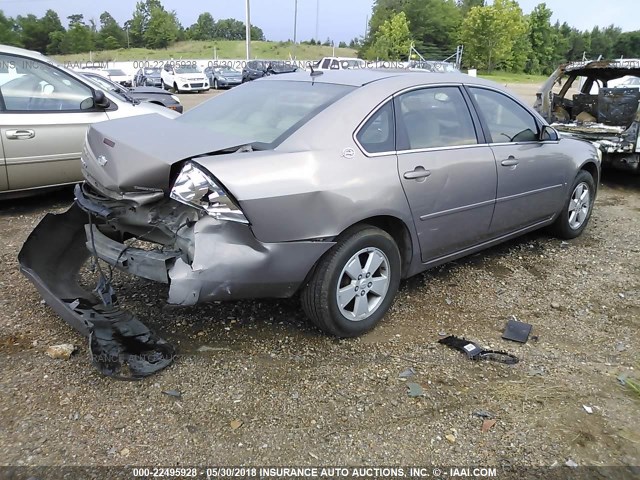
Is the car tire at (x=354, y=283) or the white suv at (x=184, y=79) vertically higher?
the car tire at (x=354, y=283)

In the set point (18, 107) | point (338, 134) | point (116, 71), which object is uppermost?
point (338, 134)

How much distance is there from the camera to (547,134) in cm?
459

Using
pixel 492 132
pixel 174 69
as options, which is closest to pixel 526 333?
pixel 492 132

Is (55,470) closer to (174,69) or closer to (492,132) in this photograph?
(492,132)

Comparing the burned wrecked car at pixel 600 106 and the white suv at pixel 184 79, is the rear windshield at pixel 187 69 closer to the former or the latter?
the white suv at pixel 184 79

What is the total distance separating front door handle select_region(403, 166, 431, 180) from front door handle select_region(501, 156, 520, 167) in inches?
36.5

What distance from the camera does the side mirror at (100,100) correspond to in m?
5.81

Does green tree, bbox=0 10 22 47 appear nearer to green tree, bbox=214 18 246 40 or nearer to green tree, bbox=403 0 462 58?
green tree, bbox=214 18 246 40

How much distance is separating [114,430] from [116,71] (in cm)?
3167

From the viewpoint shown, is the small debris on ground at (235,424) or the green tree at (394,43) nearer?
the small debris on ground at (235,424)

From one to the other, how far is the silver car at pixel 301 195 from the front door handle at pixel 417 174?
1cm

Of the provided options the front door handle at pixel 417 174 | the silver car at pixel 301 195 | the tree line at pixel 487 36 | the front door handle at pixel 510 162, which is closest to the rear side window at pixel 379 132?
the silver car at pixel 301 195

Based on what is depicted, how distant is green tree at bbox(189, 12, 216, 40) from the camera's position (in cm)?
12131

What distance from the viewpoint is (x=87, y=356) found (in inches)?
121
